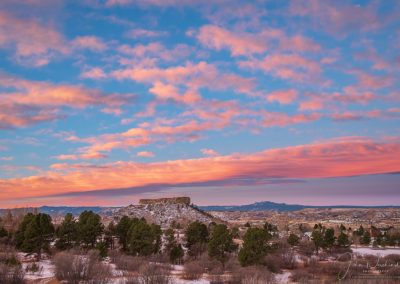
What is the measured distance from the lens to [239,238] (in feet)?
225

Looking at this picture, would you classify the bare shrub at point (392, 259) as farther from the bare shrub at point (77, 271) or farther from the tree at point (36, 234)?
the tree at point (36, 234)

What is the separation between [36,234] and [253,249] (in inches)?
758

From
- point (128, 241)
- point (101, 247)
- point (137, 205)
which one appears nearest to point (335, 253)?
point (128, 241)

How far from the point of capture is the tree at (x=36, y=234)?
38906mm

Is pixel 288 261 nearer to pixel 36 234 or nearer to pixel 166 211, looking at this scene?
pixel 36 234

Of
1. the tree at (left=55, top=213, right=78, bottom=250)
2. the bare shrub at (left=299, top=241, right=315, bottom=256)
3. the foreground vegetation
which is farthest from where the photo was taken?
the bare shrub at (left=299, top=241, right=315, bottom=256)

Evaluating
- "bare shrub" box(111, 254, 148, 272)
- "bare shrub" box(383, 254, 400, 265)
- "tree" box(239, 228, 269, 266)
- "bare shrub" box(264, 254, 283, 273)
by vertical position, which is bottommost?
"bare shrub" box(383, 254, 400, 265)

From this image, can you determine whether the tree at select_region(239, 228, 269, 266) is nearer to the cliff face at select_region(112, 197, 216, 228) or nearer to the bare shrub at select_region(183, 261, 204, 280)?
the bare shrub at select_region(183, 261, 204, 280)

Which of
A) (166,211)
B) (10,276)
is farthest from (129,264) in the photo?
(166,211)

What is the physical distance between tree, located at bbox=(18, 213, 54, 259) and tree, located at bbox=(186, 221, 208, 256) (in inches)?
545

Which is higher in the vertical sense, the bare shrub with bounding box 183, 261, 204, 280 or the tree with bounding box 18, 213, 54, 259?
the tree with bounding box 18, 213, 54, 259

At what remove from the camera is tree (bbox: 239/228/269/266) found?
120ft

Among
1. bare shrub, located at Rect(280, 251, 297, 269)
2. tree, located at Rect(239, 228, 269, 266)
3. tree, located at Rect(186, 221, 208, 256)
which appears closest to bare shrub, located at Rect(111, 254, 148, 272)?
tree, located at Rect(239, 228, 269, 266)

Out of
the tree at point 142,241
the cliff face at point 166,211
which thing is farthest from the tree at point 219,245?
the cliff face at point 166,211
